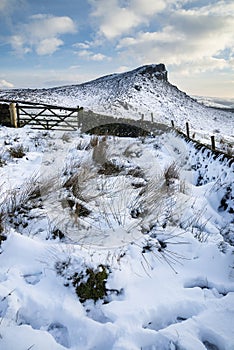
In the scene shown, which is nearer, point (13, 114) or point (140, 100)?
point (13, 114)

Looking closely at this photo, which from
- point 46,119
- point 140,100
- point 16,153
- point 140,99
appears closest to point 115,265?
point 16,153

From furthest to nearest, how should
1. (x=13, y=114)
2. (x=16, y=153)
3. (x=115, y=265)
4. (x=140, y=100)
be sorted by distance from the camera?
(x=140, y=100) < (x=13, y=114) < (x=16, y=153) < (x=115, y=265)

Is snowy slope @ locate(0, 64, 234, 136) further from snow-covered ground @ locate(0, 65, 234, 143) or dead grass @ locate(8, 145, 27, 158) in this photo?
dead grass @ locate(8, 145, 27, 158)

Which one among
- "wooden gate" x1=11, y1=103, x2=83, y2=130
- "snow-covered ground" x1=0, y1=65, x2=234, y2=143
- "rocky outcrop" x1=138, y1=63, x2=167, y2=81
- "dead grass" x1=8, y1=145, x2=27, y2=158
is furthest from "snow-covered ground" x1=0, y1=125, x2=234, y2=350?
"rocky outcrop" x1=138, y1=63, x2=167, y2=81

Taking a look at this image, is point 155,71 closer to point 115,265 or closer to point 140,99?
point 140,99

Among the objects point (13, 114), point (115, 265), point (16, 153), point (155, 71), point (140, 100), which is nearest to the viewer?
point (115, 265)

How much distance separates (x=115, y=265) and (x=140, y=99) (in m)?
32.0

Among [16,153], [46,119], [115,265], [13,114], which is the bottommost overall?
[115,265]

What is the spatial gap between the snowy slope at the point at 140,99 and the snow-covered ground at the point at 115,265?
830 inches

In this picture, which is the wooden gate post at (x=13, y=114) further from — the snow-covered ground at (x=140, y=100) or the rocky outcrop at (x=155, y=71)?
the rocky outcrop at (x=155, y=71)

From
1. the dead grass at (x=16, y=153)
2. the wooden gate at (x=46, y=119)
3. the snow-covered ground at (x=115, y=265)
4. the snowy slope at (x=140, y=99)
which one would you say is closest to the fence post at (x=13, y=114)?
the wooden gate at (x=46, y=119)

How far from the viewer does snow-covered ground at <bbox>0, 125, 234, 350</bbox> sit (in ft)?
5.85

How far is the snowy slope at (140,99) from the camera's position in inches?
1049

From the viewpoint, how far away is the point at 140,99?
105 ft
